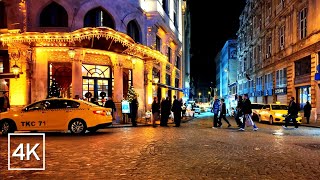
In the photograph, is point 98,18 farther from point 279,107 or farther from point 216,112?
point 279,107

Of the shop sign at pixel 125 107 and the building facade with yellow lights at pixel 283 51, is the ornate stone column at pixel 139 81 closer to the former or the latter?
the shop sign at pixel 125 107

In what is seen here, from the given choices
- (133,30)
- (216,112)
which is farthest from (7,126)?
(133,30)

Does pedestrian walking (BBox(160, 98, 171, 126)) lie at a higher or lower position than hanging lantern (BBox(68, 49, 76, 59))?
lower

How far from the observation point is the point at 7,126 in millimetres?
15914

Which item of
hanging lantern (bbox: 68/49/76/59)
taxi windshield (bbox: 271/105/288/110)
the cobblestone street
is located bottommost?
the cobblestone street

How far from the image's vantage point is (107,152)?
10406mm

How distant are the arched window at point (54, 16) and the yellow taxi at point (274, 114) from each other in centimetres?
1560

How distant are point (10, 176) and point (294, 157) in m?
6.78

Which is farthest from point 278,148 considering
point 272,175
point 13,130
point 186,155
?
point 13,130

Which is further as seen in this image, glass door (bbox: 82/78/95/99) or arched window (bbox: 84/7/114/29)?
arched window (bbox: 84/7/114/29)

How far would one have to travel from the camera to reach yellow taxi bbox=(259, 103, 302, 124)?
25922 mm

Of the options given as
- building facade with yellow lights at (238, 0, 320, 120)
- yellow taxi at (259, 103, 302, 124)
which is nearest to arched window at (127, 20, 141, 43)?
yellow taxi at (259, 103, 302, 124)

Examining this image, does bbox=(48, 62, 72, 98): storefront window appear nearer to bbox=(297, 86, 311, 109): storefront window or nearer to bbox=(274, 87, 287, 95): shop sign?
bbox=(297, 86, 311, 109): storefront window

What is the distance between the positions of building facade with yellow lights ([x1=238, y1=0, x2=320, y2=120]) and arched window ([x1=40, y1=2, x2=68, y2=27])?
16934 millimetres
